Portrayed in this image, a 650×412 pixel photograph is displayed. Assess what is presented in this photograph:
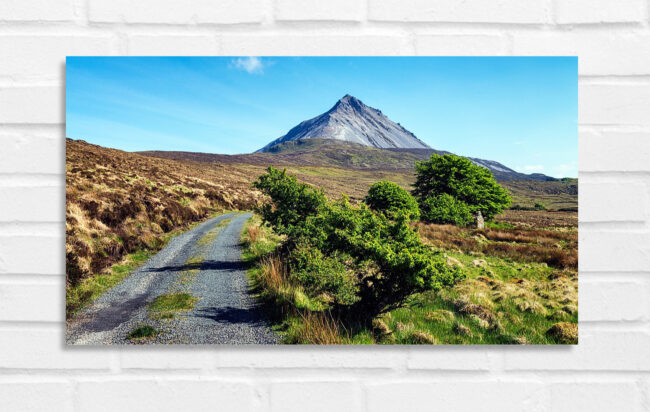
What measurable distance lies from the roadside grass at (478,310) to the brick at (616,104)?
0.99m

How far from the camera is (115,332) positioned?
2.43 m

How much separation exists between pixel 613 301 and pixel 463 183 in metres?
1.44

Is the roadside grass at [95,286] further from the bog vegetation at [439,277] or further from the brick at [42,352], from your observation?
the bog vegetation at [439,277]

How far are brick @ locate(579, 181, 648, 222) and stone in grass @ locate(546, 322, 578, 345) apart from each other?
849 mm

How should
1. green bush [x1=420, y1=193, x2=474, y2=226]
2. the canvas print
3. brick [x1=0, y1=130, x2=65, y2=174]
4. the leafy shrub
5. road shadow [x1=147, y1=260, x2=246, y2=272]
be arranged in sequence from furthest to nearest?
the leafy shrub → road shadow [x1=147, y1=260, x2=246, y2=272] → green bush [x1=420, y1=193, x2=474, y2=226] → the canvas print → brick [x1=0, y1=130, x2=65, y2=174]
